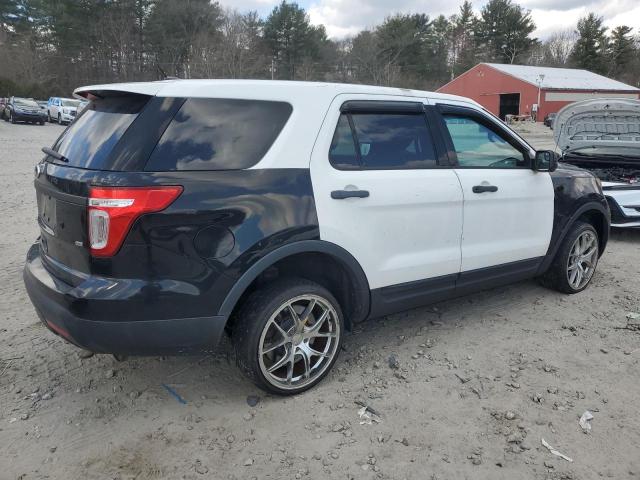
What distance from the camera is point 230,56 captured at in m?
42.1

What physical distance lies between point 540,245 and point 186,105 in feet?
10.3

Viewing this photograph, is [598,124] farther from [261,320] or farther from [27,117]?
[27,117]

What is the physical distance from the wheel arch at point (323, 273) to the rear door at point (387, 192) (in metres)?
0.06

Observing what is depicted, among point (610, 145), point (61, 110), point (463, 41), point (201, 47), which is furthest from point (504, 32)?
point (610, 145)

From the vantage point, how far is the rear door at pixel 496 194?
377cm

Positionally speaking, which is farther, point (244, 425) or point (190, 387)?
point (190, 387)

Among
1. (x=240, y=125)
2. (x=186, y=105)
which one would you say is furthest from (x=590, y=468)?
(x=186, y=105)

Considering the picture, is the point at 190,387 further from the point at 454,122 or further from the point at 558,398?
the point at 454,122

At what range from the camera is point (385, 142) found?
3.41 m

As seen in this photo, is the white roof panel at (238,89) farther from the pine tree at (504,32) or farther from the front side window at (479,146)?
the pine tree at (504,32)

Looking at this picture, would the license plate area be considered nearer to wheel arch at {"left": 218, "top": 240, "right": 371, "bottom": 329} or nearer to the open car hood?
wheel arch at {"left": 218, "top": 240, "right": 371, "bottom": 329}

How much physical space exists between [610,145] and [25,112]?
1223 inches

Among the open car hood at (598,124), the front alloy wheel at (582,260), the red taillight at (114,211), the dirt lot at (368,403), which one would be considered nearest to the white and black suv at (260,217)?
the red taillight at (114,211)

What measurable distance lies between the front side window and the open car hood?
10.5 feet
